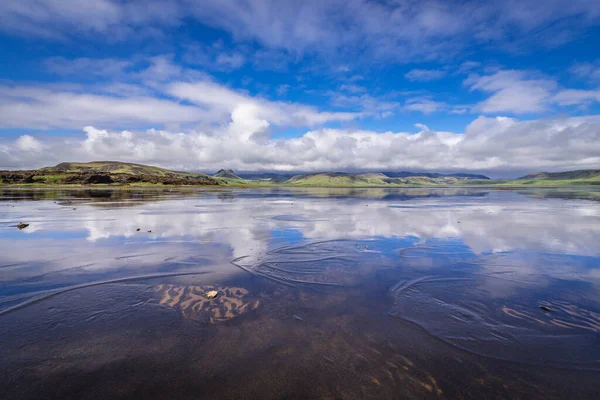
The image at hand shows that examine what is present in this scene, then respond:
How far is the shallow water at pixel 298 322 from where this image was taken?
5.97 metres

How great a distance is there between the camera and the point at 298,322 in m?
8.43

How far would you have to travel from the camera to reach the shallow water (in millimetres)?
5969

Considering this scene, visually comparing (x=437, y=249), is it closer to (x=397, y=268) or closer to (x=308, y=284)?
(x=397, y=268)

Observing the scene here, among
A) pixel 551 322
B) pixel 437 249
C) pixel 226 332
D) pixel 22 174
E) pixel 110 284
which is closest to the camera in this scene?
pixel 226 332

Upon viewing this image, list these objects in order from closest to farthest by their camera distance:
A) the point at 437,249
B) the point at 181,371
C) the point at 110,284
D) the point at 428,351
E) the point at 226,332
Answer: the point at 181,371, the point at 428,351, the point at 226,332, the point at 110,284, the point at 437,249

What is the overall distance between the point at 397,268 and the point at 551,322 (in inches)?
228

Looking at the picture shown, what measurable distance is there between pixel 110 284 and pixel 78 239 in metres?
10.7

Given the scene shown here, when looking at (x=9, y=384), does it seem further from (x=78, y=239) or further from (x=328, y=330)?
(x=78, y=239)

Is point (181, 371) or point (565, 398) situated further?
point (181, 371)

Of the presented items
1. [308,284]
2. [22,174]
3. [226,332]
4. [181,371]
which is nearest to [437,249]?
[308,284]

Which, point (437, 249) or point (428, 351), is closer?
point (428, 351)

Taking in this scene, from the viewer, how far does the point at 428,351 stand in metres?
7.08

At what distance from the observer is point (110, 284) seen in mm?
11117

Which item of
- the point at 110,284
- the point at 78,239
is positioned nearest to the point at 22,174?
the point at 78,239
